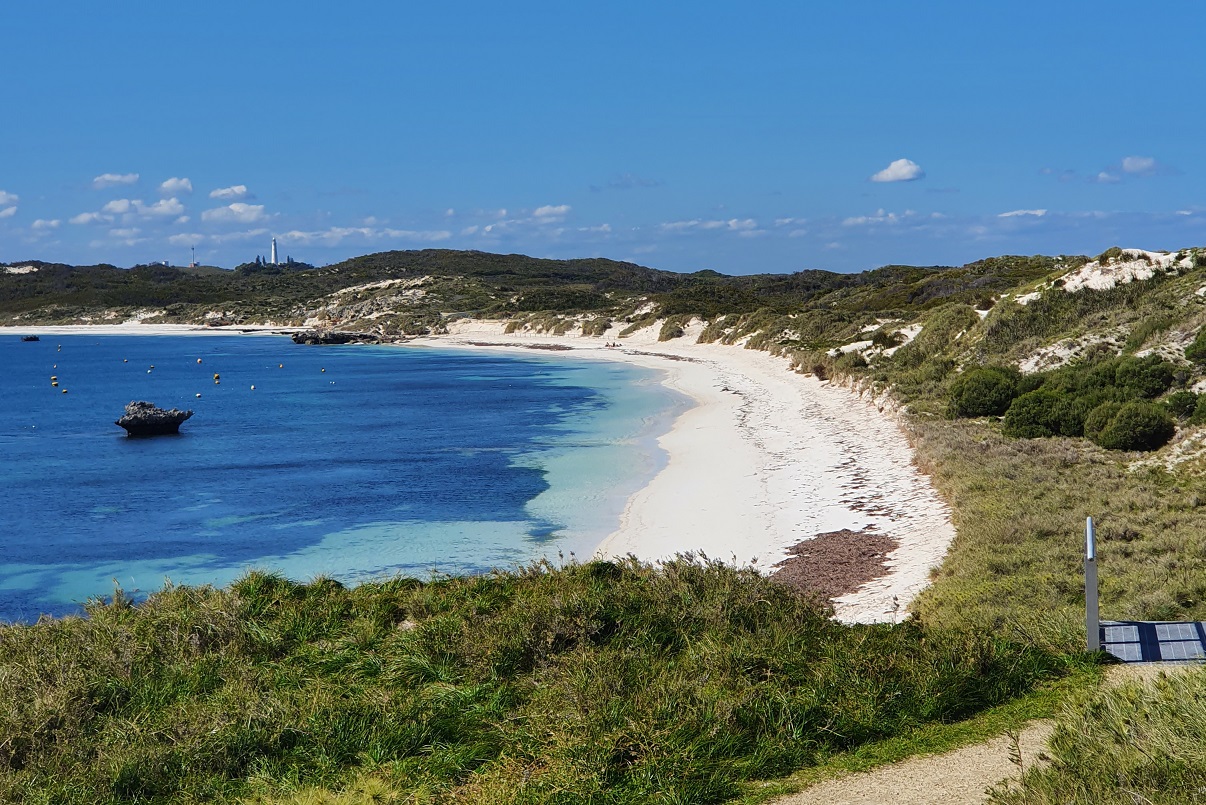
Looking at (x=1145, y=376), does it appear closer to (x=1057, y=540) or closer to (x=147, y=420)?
(x=1057, y=540)

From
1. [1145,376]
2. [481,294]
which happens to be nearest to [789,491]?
[1145,376]

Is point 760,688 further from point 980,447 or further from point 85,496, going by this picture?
point 85,496

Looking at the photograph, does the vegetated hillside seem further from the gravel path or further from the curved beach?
the gravel path

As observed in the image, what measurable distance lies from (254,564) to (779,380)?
32634 millimetres

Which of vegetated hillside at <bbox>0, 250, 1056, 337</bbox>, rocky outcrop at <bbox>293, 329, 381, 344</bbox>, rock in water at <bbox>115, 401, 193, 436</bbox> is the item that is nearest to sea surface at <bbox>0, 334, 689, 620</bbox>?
rock in water at <bbox>115, 401, 193, 436</bbox>

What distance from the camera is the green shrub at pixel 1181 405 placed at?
21062mm

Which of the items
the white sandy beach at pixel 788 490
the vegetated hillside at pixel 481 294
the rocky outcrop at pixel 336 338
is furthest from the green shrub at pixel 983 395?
the rocky outcrop at pixel 336 338

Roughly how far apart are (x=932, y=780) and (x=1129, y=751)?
118cm

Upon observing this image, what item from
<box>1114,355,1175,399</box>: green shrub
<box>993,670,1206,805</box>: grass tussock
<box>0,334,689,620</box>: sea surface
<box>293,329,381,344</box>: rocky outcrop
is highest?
<box>293,329,381,344</box>: rocky outcrop

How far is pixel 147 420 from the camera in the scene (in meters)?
39.6

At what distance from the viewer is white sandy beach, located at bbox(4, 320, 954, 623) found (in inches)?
624

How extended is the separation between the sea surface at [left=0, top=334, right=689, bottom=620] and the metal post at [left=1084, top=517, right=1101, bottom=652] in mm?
7091

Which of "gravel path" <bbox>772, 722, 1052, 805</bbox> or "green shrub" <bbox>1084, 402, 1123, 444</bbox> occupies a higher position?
"green shrub" <bbox>1084, 402, 1123, 444</bbox>

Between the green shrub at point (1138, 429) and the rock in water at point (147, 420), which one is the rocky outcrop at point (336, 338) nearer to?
the rock in water at point (147, 420)
